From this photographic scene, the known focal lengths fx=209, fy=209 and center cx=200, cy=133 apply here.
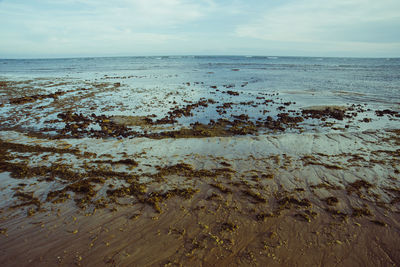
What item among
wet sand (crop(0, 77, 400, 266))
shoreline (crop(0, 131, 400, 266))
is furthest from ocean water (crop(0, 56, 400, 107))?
shoreline (crop(0, 131, 400, 266))

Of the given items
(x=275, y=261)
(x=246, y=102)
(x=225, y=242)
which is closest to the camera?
(x=275, y=261)

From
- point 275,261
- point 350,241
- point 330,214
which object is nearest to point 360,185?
point 330,214

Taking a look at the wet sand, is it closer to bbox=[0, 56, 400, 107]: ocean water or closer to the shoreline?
the shoreline

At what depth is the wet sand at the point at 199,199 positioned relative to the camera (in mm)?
4266

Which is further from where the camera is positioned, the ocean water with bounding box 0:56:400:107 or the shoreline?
the ocean water with bounding box 0:56:400:107

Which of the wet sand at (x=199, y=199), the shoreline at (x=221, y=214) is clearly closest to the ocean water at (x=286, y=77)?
the wet sand at (x=199, y=199)

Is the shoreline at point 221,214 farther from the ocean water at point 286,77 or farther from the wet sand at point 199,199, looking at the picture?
the ocean water at point 286,77

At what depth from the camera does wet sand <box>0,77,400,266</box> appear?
427 cm

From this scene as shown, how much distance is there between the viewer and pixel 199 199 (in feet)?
19.1

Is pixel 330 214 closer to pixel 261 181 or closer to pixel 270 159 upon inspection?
pixel 261 181

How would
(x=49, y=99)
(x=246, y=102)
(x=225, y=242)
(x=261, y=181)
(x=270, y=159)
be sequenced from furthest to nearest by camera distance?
1. (x=49, y=99)
2. (x=246, y=102)
3. (x=270, y=159)
4. (x=261, y=181)
5. (x=225, y=242)

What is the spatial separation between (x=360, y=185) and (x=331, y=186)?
89 centimetres

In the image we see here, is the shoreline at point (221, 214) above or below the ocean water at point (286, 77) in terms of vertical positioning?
below

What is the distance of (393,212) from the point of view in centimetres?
534
